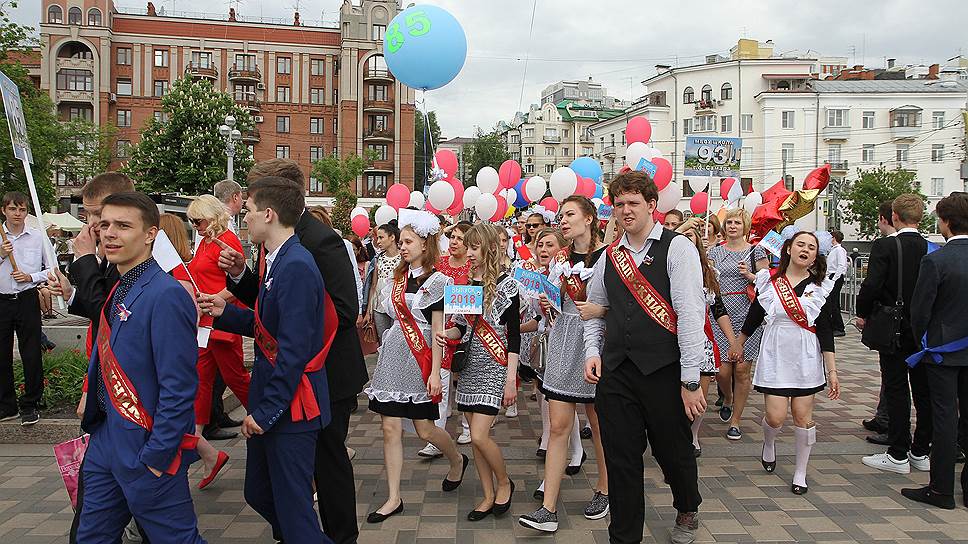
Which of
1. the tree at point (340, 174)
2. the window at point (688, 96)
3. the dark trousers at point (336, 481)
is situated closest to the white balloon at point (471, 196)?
the dark trousers at point (336, 481)

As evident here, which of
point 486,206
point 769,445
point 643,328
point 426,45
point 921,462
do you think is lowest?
point 921,462

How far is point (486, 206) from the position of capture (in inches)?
418

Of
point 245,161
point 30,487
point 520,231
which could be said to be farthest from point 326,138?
point 30,487

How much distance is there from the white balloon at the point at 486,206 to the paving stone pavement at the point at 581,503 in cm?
455

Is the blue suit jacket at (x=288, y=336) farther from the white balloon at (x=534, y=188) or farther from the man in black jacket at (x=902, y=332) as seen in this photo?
the white balloon at (x=534, y=188)

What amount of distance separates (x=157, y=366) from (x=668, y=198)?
274 inches

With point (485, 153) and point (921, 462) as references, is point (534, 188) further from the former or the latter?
point (485, 153)

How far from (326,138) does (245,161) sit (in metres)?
24.6

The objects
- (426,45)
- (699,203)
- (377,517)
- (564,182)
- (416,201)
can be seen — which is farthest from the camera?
(416,201)

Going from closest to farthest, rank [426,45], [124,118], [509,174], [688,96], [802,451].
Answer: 1. [802,451]
2. [426,45]
3. [509,174]
4. [124,118]
5. [688,96]

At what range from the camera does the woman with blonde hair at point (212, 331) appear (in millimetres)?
5102

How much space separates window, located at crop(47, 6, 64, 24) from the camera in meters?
55.5

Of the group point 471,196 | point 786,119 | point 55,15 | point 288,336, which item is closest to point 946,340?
point 288,336

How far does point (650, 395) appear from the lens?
399 cm
